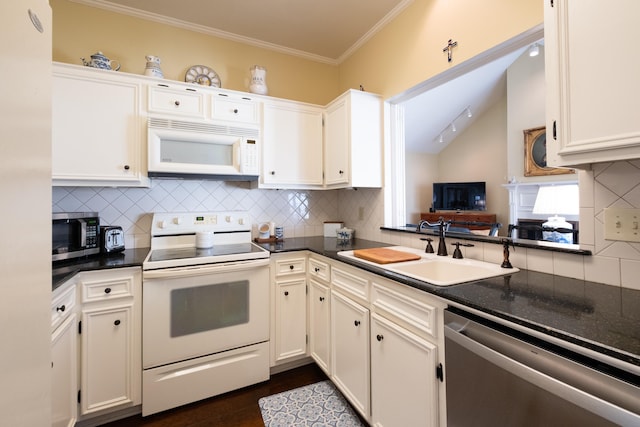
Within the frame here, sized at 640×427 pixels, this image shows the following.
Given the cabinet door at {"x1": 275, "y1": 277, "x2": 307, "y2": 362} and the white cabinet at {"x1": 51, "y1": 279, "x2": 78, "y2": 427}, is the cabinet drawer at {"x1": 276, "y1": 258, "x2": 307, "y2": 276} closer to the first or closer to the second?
the cabinet door at {"x1": 275, "y1": 277, "x2": 307, "y2": 362}

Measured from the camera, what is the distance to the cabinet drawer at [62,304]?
1.28 m

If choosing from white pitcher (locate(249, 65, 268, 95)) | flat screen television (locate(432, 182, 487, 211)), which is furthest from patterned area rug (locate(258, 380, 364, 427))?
flat screen television (locate(432, 182, 487, 211))

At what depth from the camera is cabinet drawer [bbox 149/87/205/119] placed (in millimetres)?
1952

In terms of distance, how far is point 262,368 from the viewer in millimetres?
1969

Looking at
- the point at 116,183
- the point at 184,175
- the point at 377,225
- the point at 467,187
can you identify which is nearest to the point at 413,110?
the point at 467,187

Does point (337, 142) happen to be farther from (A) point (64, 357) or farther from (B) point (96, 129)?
(A) point (64, 357)

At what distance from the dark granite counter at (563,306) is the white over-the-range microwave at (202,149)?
145 centimetres

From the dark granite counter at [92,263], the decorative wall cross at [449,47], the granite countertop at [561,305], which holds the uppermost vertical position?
the decorative wall cross at [449,47]

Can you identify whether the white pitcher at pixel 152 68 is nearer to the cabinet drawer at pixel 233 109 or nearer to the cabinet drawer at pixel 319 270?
the cabinet drawer at pixel 233 109

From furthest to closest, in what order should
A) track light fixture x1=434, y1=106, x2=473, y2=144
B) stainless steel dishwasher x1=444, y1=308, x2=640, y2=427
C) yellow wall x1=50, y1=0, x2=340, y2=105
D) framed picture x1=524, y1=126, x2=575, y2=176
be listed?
track light fixture x1=434, y1=106, x2=473, y2=144 < framed picture x1=524, y1=126, x2=575, y2=176 < yellow wall x1=50, y1=0, x2=340, y2=105 < stainless steel dishwasher x1=444, y1=308, x2=640, y2=427

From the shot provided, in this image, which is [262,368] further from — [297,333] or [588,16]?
[588,16]

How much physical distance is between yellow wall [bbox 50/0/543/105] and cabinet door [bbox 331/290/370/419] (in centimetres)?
162

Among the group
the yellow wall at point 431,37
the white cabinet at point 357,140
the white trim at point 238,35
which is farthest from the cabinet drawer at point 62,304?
the yellow wall at point 431,37

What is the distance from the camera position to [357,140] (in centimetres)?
222
